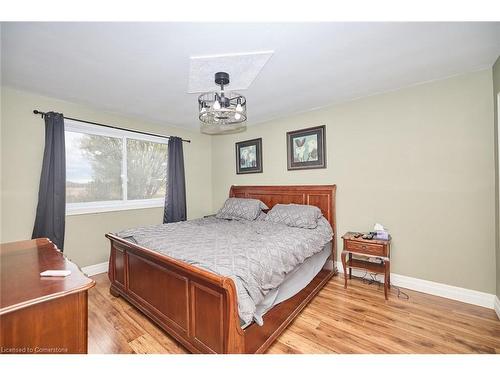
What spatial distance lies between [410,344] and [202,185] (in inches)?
156

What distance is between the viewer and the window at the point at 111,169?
303 cm

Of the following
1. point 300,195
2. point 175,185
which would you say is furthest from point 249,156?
point 175,185

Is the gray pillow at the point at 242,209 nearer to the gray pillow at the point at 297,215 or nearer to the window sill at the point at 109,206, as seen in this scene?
the gray pillow at the point at 297,215

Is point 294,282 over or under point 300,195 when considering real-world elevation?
under

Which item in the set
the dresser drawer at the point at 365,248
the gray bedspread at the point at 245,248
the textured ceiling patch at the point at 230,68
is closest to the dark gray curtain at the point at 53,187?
the gray bedspread at the point at 245,248

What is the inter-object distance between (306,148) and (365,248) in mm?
1645

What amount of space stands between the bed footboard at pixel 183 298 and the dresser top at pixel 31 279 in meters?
0.66

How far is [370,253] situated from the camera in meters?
2.44

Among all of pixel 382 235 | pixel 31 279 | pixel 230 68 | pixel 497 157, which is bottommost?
pixel 382 235

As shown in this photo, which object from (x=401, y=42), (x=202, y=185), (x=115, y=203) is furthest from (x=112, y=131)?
(x=401, y=42)

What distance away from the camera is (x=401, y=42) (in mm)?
1738

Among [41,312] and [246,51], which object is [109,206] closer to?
[41,312]

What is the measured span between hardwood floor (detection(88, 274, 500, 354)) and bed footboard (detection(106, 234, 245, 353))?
0.16 meters

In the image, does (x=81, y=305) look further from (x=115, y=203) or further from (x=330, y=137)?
(x=330, y=137)
